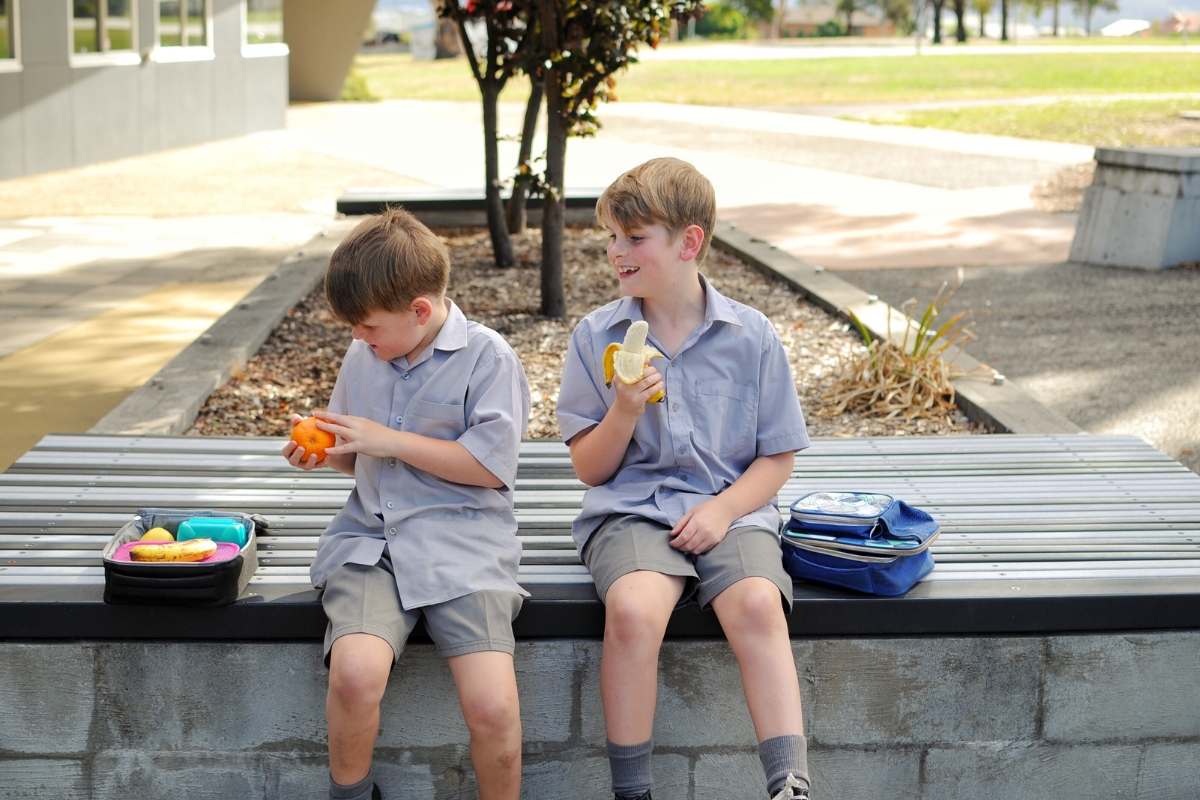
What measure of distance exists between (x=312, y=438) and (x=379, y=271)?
37 cm

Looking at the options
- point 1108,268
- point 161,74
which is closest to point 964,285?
point 1108,268

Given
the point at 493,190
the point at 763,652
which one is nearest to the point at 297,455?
the point at 763,652

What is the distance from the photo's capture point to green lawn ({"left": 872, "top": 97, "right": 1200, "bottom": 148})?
16.7 metres

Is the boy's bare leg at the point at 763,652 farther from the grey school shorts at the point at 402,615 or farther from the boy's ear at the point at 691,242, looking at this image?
the boy's ear at the point at 691,242

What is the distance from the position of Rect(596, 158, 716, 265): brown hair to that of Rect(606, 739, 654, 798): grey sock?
110 centimetres

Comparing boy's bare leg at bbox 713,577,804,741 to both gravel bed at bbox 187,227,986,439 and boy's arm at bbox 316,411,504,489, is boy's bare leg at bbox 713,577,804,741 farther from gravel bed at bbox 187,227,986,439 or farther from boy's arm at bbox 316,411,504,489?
gravel bed at bbox 187,227,986,439

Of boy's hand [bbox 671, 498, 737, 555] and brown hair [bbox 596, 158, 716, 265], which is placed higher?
brown hair [bbox 596, 158, 716, 265]

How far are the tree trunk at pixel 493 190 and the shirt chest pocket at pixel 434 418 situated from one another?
4809mm

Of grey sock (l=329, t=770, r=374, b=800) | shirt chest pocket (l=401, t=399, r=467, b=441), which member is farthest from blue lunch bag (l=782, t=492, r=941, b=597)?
grey sock (l=329, t=770, r=374, b=800)

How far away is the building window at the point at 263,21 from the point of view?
1936 cm

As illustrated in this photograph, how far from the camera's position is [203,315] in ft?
22.1

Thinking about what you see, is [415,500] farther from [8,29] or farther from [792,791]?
[8,29]

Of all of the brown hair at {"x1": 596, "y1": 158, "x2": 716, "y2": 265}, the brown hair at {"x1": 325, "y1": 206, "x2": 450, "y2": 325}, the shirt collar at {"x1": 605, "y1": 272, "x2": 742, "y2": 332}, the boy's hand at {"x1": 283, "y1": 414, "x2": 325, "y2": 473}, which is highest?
the brown hair at {"x1": 596, "y1": 158, "x2": 716, "y2": 265}

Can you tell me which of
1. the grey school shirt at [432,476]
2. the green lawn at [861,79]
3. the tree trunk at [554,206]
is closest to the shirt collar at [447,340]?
the grey school shirt at [432,476]
